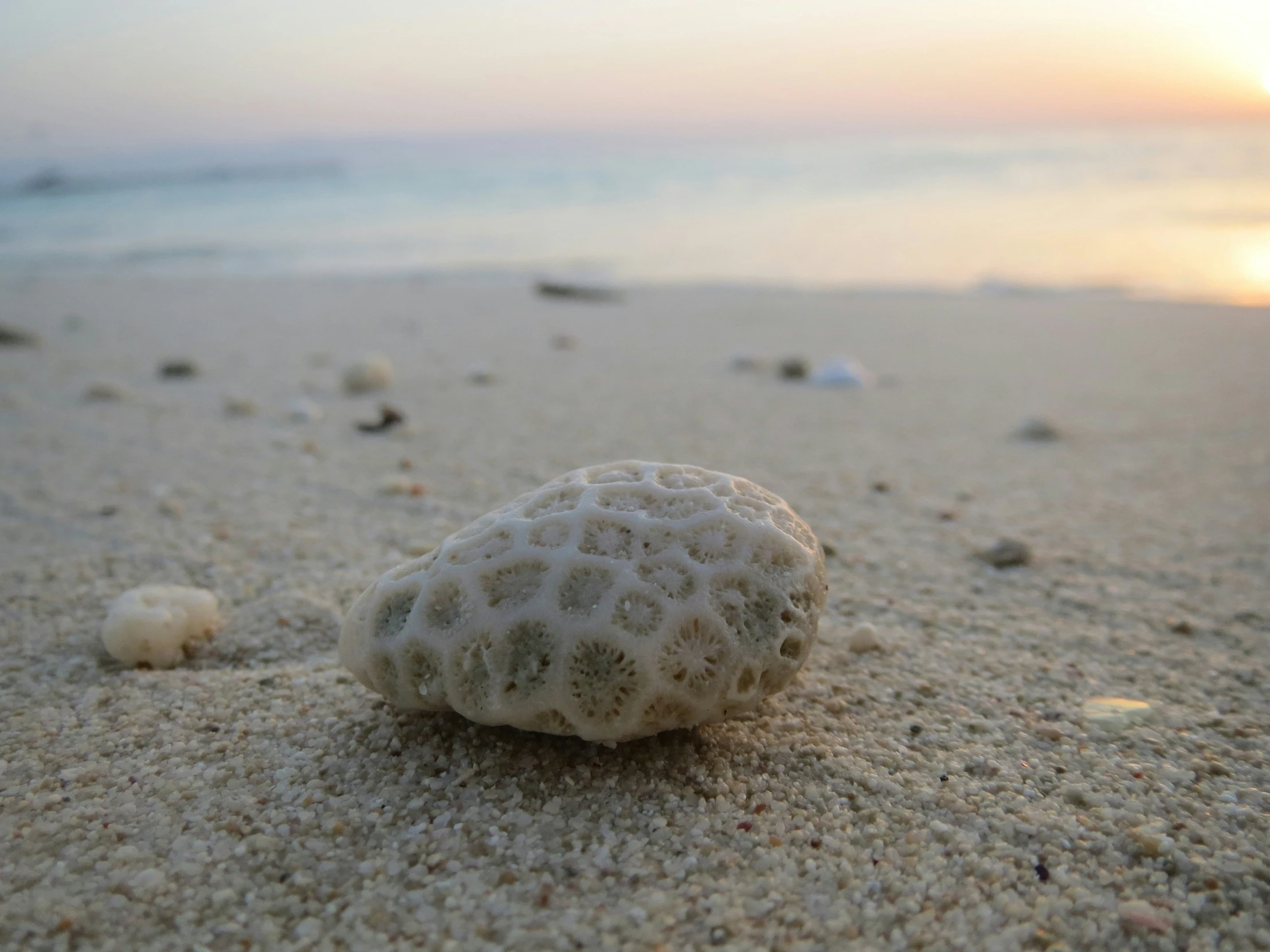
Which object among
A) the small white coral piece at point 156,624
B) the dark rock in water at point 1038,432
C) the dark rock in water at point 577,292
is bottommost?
the small white coral piece at point 156,624

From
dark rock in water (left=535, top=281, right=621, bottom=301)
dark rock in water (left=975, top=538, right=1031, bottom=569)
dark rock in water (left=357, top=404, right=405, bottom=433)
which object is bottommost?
dark rock in water (left=357, top=404, right=405, bottom=433)

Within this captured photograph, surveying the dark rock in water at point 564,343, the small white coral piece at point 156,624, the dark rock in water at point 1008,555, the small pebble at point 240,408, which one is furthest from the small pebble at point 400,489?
the dark rock in water at point 564,343

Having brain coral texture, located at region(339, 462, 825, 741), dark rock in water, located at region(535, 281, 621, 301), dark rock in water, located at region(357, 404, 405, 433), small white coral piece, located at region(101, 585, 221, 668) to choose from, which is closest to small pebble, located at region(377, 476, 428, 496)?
dark rock in water, located at region(357, 404, 405, 433)

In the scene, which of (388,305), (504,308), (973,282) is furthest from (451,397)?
(973,282)

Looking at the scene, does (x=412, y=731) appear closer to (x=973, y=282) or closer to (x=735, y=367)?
(x=735, y=367)

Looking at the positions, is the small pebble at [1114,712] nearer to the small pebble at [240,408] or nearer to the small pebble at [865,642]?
the small pebble at [865,642]

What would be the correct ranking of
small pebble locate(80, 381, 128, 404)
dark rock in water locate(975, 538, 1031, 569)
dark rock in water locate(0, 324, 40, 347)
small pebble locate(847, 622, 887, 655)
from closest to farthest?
small pebble locate(847, 622, 887, 655), dark rock in water locate(975, 538, 1031, 569), small pebble locate(80, 381, 128, 404), dark rock in water locate(0, 324, 40, 347)

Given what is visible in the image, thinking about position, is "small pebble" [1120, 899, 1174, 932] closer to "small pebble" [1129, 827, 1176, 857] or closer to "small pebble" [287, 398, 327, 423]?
"small pebble" [1129, 827, 1176, 857]
